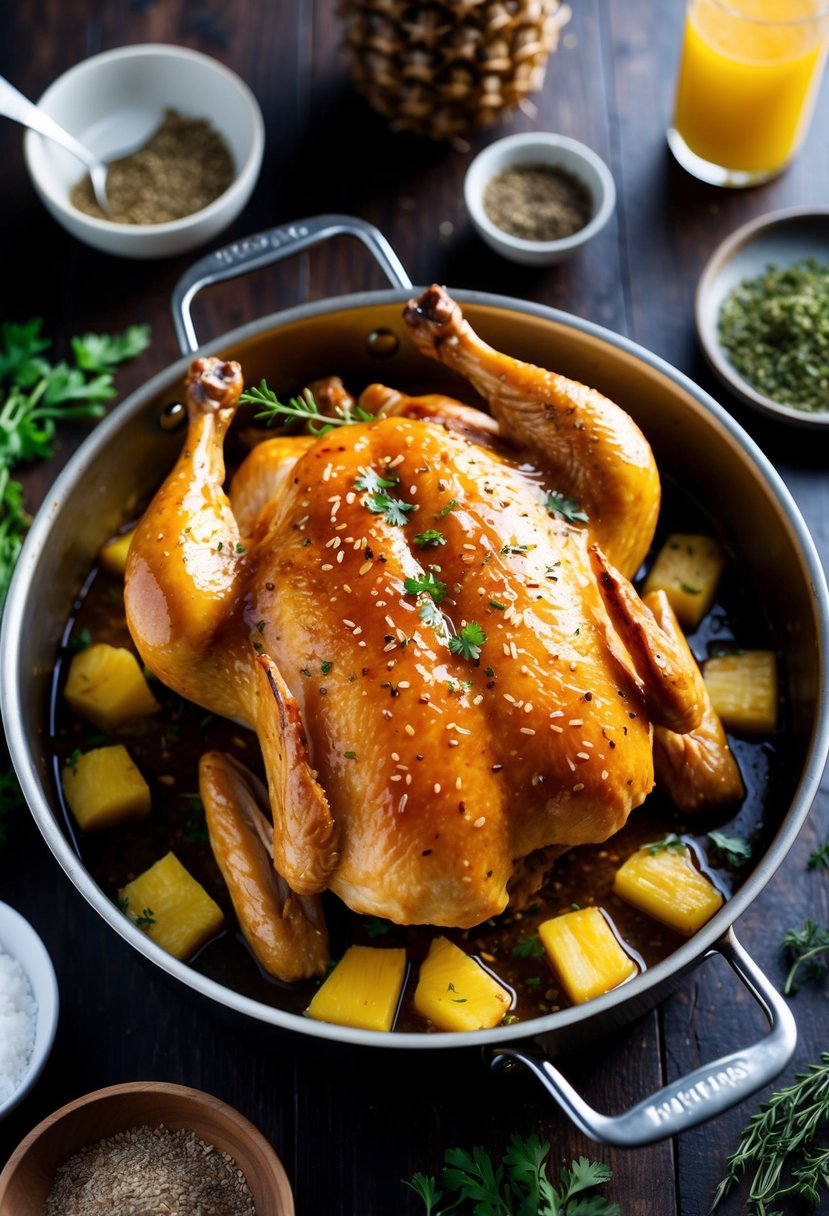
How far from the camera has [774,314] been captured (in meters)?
3.38

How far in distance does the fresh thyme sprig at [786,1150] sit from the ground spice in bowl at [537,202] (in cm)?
231

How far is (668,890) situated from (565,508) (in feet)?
2.77

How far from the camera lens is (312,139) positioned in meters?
3.83

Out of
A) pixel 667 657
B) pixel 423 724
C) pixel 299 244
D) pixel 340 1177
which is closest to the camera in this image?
pixel 423 724

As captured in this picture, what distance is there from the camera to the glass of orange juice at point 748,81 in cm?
336

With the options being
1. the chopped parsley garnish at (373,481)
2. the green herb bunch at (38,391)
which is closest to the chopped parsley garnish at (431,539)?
the chopped parsley garnish at (373,481)

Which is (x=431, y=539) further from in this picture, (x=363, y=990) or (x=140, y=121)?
(x=140, y=121)

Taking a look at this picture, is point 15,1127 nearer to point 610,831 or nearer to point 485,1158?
point 485,1158

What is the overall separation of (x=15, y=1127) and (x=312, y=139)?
2891 mm

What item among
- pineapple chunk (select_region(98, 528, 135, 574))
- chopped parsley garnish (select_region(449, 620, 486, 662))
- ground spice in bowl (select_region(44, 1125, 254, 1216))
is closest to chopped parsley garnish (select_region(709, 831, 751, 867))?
chopped parsley garnish (select_region(449, 620, 486, 662))

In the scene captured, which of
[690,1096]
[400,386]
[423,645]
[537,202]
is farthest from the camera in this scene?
[537,202]

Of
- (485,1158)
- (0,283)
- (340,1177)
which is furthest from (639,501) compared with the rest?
(0,283)

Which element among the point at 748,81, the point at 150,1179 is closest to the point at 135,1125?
the point at 150,1179

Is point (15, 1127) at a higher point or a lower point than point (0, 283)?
lower
